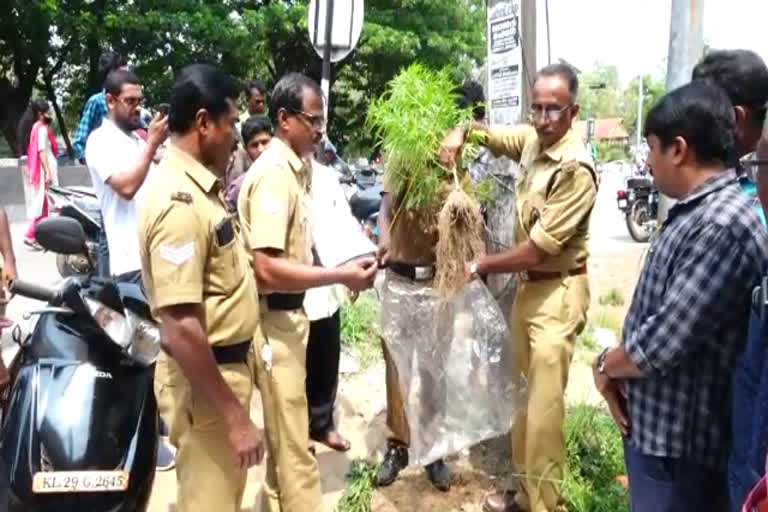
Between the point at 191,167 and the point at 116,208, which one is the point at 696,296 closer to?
the point at 191,167

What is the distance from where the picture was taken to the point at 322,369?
11.5 ft

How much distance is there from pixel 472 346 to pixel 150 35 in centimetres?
1436

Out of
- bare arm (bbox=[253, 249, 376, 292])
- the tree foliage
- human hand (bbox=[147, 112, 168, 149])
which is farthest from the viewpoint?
the tree foliage

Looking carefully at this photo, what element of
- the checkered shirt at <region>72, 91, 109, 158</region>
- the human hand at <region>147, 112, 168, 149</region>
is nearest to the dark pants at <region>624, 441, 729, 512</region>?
the human hand at <region>147, 112, 168, 149</region>

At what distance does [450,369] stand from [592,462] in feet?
2.69

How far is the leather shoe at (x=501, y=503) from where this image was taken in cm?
297

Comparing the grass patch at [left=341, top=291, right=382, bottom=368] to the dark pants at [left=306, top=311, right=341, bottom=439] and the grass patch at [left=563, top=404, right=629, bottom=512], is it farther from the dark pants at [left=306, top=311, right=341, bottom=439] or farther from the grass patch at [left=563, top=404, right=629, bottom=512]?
the grass patch at [left=563, top=404, right=629, bottom=512]

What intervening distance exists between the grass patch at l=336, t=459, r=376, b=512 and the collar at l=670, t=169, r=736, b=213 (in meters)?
1.98

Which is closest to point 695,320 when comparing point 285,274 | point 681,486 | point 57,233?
point 681,486

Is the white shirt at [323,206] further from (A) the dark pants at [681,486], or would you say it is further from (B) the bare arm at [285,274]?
(A) the dark pants at [681,486]

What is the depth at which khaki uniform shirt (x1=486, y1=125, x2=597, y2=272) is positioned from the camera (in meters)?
2.64

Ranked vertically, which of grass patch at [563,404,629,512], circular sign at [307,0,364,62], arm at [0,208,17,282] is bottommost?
grass patch at [563,404,629,512]

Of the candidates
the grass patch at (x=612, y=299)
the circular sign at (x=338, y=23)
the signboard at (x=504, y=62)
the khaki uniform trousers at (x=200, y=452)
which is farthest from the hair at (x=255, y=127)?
the grass patch at (x=612, y=299)

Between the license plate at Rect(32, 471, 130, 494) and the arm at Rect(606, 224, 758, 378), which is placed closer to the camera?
the arm at Rect(606, 224, 758, 378)
